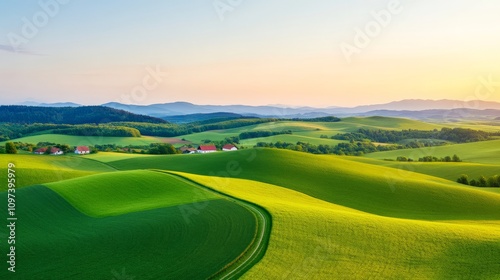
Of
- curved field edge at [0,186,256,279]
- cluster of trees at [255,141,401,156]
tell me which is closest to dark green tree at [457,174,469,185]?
cluster of trees at [255,141,401,156]

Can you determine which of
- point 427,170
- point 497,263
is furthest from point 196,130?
point 497,263

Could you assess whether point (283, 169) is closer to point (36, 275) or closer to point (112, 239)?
point (112, 239)

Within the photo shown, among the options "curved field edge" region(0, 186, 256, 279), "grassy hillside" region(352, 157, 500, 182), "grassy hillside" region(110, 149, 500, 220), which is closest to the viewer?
"curved field edge" region(0, 186, 256, 279)

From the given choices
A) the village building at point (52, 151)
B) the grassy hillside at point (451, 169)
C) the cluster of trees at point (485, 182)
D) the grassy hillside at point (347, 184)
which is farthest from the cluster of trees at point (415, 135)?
the village building at point (52, 151)

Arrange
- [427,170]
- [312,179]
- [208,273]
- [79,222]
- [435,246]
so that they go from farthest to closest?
[427,170]
[312,179]
[79,222]
[435,246]
[208,273]

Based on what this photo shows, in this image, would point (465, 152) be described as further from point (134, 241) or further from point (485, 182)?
point (134, 241)

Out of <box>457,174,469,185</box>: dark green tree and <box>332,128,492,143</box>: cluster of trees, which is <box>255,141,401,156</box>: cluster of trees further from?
<box>457,174,469,185</box>: dark green tree
